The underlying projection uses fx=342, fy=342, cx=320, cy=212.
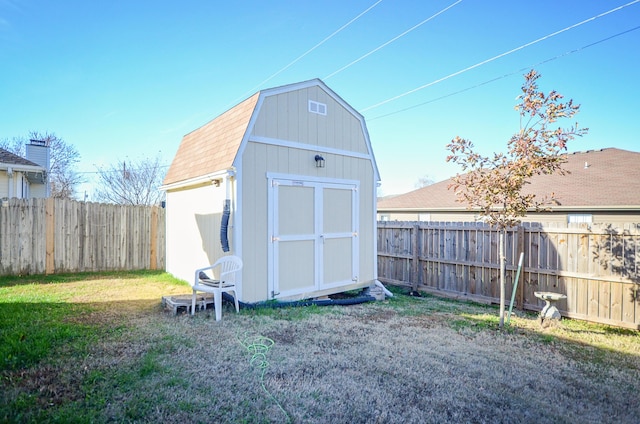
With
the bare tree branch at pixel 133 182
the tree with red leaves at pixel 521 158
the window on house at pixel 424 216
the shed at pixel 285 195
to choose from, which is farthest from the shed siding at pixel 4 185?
the window on house at pixel 424 216

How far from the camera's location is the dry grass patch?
2.47m

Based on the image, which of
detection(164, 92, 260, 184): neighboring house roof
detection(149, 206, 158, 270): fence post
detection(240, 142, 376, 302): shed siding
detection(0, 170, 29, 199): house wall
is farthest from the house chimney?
detection(240, 142, 376, 302): shed siding

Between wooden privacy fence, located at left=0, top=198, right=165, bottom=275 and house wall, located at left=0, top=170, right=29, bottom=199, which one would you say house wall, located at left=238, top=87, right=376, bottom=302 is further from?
house wall, located at left=0, top=170, right=29, bottom=199

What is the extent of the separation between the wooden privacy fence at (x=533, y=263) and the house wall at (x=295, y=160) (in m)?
1.16

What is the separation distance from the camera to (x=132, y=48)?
9.23m

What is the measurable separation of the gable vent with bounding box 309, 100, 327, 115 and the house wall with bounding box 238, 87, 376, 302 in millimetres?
70

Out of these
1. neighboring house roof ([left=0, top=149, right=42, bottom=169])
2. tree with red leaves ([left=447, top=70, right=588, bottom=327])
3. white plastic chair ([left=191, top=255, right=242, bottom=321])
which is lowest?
white plastic chair ([left=191, top=255, right=242, bottom=321])

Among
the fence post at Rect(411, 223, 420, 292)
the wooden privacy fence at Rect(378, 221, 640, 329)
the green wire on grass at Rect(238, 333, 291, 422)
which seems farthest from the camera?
the fence post at Rect(411, 223, 420, 292)

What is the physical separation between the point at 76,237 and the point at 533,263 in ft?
32.7

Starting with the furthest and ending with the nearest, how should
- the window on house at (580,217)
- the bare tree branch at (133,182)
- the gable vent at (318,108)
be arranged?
the bare tree branch at (133,182) < the window on house at (580,217) < the gable vent at (318,108)

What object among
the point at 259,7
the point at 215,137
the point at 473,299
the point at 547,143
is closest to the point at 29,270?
the point at 215,137

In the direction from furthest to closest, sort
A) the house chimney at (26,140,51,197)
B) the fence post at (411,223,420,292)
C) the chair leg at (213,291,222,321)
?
the house chimney at (26,140,51,197) → the fence post at (411,223,420,292) → the chair leg at (213,291,222,321)

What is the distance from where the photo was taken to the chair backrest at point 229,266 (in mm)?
5146

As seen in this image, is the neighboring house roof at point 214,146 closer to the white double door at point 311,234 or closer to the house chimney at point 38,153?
the white double door at point 311,234
